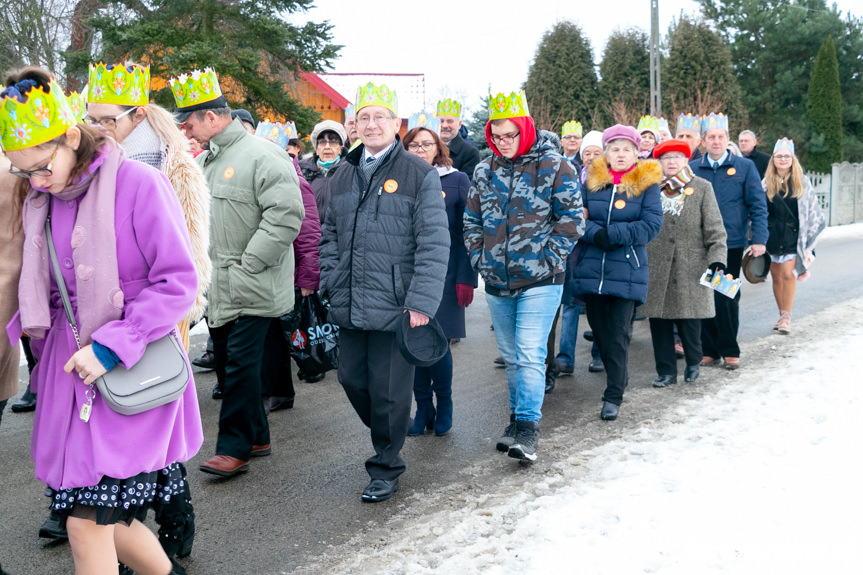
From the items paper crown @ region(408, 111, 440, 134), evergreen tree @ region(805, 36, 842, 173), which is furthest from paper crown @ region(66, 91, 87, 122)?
evergreen tree @ region(805, 36, 842, 173)

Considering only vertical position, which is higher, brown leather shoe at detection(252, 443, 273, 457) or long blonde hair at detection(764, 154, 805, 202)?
long blonde hair at detection(764, 154, 805, 202)

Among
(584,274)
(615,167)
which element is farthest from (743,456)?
(615,167)

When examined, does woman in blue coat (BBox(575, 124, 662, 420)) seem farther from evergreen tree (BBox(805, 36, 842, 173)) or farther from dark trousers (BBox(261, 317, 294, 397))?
evergreen tree (BBox(805, 36, 842, 173))

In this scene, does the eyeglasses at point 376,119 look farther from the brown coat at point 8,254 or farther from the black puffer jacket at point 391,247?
the brown coat at point 8,254

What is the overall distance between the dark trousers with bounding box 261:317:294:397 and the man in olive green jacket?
121cm

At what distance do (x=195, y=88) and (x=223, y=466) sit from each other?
2.21 meters

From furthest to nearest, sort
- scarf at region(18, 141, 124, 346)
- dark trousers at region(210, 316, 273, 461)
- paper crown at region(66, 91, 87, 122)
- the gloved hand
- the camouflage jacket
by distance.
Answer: the gloved hand < the camouflage jacket < dark trousers at region(210, 316, 273, 461) < paper crown at region(66, 91, 87, 122) < scarf at region(18, 141, 124, 346)

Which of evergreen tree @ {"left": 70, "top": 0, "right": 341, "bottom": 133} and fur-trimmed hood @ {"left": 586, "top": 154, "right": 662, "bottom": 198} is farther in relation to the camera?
evergreen tree @ {"left": 70, "top": 0, "right": 341, "bottom": 133}

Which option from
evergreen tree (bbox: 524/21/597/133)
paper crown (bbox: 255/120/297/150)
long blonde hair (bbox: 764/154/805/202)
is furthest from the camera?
evergreen tree (bbox: 524/21/597/133)

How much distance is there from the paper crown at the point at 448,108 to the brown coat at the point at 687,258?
2317mm

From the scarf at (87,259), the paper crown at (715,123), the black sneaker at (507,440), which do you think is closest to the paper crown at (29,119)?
the scarf at (87,259)

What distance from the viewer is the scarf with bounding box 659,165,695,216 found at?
21.5ft

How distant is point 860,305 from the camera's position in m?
9.89

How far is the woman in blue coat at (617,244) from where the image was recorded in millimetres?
5699
